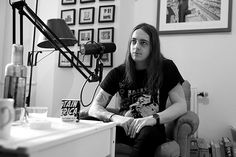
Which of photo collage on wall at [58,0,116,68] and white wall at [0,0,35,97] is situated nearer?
photo collage on wall at [58,0,116,68]

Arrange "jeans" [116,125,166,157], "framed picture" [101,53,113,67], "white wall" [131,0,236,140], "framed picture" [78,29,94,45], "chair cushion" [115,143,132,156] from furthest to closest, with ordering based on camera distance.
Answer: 1. "framed picture" [78,29,94,45]
2. "framed picture" [101,53,113,67]
3. "white wall" [131,0,236,140]
4. "chair cushion" [115,143,132,156]
5. "jeans" [116,125,166,157]

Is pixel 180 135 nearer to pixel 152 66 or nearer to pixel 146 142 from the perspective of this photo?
pixel 146 142

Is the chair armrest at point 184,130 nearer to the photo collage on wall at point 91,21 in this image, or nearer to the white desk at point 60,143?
the white desk at point 60,143

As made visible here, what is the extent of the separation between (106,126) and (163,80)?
2.38 ft

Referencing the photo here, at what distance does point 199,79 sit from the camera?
2.42m

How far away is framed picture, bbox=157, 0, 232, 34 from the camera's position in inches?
93.0

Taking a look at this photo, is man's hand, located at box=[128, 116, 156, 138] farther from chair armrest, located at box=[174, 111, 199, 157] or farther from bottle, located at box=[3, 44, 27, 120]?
bottle, located at box=[3, 44, 27, 120]

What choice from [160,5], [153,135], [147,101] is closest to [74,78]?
[160,5]

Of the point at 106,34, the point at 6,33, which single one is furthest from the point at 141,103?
the point at 6,33

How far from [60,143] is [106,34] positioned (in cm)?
210

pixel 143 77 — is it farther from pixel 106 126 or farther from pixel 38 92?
pixel 38 92

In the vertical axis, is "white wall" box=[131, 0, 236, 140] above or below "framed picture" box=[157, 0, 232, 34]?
below

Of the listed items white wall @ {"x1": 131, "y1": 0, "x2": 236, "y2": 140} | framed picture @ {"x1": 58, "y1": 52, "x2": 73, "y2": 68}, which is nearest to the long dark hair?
white wall @ {"x1": 131, "y1": 0, "x2": 236, "y2": 140}

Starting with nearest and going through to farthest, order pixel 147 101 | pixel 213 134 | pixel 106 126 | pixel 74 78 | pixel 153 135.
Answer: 1. pixel 106 126
2. pixel 153 135
3. pixel 147 101
4. pixel 213 134
5. pixel 74 78
